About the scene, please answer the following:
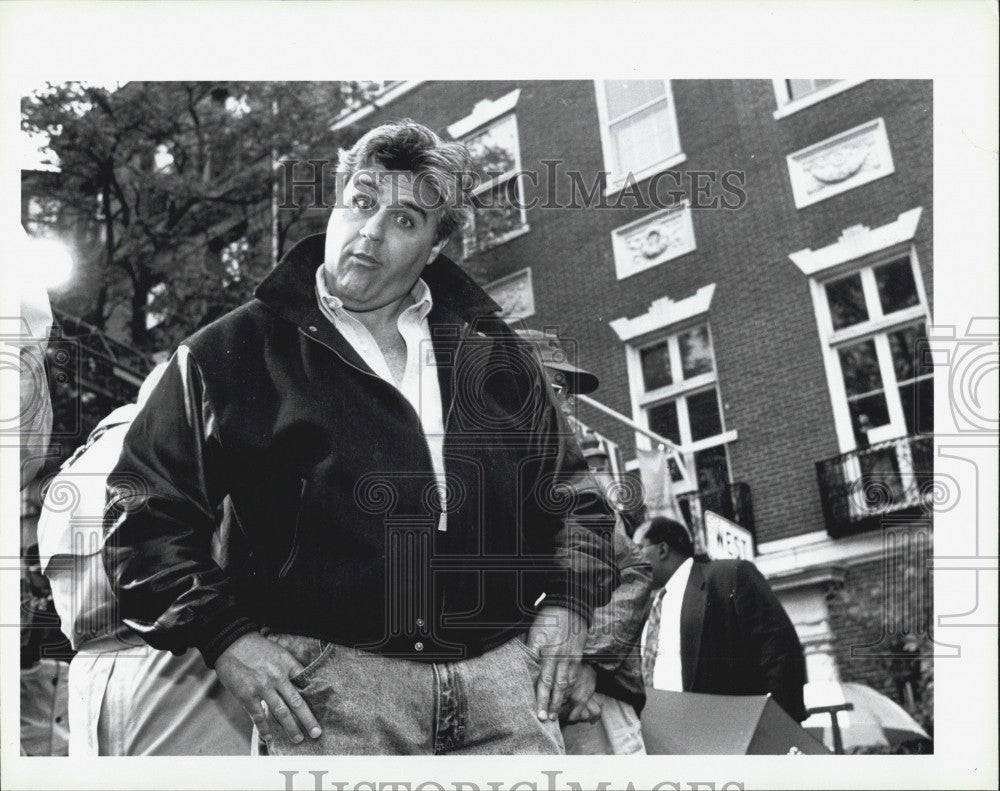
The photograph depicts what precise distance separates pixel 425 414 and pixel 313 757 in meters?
0.84

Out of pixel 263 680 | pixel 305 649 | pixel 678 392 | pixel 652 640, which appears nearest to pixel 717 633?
pixel 652 640

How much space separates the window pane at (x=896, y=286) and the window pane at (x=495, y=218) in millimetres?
1119

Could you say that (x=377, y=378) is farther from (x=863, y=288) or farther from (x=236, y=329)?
(x=863, y=288)

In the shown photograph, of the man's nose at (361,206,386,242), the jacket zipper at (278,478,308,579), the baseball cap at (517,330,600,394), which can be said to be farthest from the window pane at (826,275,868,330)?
the jacket zipper at (278,478,308,579)

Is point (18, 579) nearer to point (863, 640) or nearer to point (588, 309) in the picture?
point (588, 309)

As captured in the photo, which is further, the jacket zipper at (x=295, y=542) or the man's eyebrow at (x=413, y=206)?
the man's eyebrow at (x=413, y=206)

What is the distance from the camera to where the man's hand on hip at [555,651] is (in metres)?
2.66

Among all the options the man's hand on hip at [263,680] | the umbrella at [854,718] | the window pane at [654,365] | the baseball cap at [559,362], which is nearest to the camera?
the man's hand on hip at [263,680]

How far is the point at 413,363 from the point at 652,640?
1.01 meters

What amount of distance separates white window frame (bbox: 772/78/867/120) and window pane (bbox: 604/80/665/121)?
355mm

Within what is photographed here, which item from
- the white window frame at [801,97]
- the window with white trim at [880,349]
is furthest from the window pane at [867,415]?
the white window frame at [801,97]

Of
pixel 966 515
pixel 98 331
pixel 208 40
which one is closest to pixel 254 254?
pixel 98 331

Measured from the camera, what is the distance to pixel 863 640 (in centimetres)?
325

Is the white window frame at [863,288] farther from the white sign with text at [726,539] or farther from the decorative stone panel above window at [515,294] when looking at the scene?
the decorative stone panel above window at [515,294]
